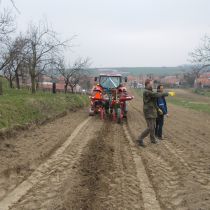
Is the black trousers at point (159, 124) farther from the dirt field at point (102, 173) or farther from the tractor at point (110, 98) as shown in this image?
the tractor at point (110, 98)

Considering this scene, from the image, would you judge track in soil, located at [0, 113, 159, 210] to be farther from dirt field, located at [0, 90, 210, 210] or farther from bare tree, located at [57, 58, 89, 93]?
bare tree, located at [57, 58, 89, 93]

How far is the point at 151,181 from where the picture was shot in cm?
700

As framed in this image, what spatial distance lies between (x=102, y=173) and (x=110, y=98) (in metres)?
11.6

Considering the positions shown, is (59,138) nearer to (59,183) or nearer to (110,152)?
(110,152)

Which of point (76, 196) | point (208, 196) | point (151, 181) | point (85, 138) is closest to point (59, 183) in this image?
point (76, 196)

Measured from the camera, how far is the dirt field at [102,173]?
5836 millimetres

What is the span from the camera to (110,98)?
18859 mm

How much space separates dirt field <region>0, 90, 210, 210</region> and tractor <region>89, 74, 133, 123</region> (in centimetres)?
554

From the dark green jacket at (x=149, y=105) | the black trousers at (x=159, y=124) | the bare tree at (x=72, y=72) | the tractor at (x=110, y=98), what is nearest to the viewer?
the dark green jacket at (x=149, y=105)

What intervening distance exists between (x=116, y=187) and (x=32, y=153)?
141 inches

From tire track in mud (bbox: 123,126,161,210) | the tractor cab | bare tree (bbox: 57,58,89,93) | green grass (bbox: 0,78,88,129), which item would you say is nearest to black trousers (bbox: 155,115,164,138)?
tire track in mud (bbox: 123,126,161,210)

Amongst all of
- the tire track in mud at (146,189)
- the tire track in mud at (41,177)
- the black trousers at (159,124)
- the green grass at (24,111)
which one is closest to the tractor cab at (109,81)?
the green grass at (24,111)

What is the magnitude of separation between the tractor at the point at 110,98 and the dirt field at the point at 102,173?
5545 millimetres

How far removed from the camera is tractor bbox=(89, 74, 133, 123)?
17.8 meters
